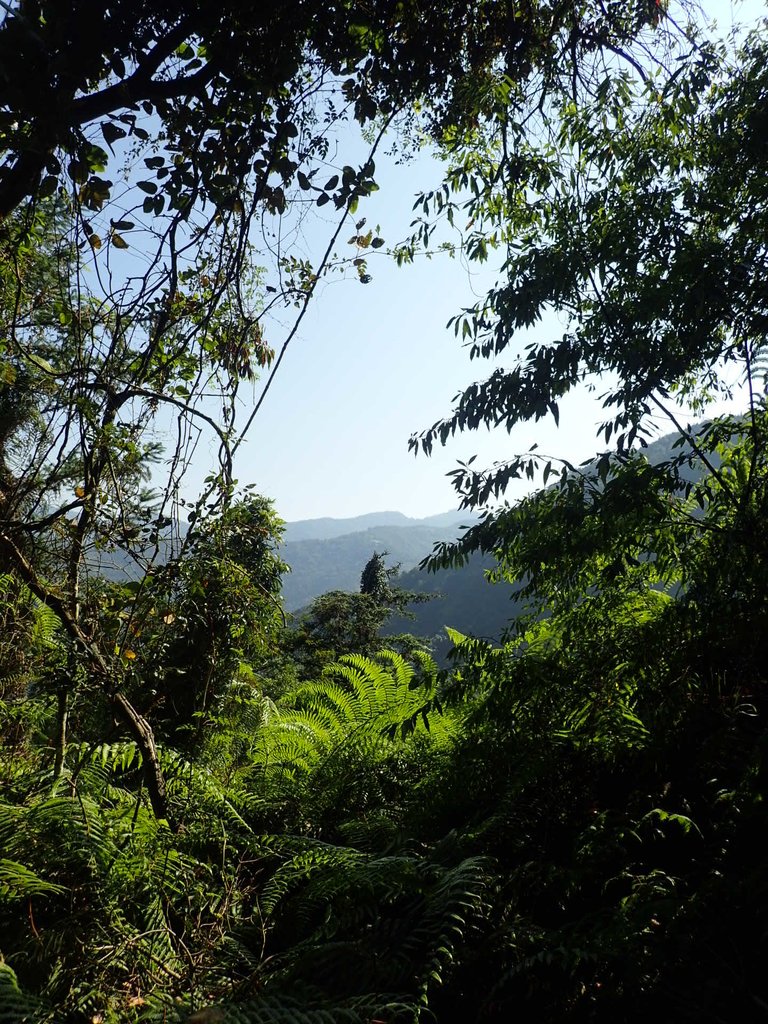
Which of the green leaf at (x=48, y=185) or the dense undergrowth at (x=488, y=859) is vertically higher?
the green leaf at (x=48, y=185)

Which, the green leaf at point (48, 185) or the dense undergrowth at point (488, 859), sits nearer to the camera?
the dense undergrowth at point (488, 859)

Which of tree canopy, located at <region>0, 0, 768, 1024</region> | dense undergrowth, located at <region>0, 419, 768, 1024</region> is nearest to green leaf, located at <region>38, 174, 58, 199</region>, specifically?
tree canopy, located at <region>0, 0, 768, 1024</region>

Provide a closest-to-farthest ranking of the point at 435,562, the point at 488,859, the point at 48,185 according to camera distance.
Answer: the point at 48,185 < the point at 488,859 < the point at 435,562

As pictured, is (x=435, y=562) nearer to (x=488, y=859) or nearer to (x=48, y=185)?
(x=488, y=859)

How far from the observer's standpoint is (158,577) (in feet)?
6.41

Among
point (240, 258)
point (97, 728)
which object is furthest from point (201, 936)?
point (97, 728)

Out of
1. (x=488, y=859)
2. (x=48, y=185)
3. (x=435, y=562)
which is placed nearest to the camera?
(x=48, y=185)

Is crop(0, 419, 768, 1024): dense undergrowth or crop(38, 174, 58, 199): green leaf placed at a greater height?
crop(38, 174, 58, 199): green leaf

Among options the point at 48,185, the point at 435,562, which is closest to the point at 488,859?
the point at 435,562

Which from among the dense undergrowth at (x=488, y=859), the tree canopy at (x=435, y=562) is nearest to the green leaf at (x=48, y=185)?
the tree canopy at (x=435, y=562)

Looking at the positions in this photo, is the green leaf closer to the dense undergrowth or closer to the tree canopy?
the tree canopy

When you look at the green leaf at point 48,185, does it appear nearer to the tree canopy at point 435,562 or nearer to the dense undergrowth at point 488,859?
the tree canopy at point 435,562

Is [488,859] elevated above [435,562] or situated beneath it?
situated beneath

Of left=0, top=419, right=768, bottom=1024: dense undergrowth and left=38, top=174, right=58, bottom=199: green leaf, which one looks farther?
left=38, top=174, right=58, bottom=199: green leaf
